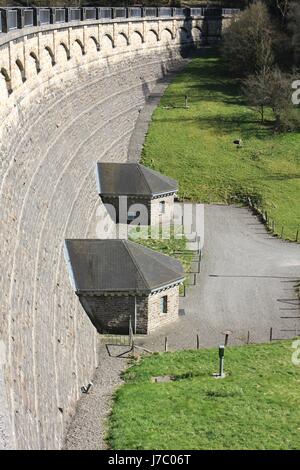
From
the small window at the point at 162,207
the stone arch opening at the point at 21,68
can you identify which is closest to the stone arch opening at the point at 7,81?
the stone arch opening at the point at 21,68

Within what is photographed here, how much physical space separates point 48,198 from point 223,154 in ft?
79.7

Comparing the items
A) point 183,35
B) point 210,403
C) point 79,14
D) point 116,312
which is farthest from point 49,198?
point 183,35

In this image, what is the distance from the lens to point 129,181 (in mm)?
42719

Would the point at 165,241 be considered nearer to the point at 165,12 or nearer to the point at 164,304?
the point at 164,304

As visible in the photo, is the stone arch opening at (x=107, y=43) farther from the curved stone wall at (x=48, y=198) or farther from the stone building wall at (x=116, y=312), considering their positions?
the stone building wall at (x=116, y=312)

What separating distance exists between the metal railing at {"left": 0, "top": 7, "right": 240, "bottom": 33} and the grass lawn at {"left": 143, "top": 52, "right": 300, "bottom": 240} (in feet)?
26.9

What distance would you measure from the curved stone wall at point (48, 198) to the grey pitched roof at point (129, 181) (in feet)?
3.22

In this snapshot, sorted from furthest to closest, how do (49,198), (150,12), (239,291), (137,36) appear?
(150,12)
(137,36)
(239,291)
(49,198)

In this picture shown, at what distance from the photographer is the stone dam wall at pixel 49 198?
67.7ft

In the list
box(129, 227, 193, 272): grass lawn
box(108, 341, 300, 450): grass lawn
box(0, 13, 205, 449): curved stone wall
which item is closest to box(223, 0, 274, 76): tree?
box(0, 13, 205, 449): curved stone wall

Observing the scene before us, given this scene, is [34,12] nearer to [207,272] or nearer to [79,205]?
[79,205]

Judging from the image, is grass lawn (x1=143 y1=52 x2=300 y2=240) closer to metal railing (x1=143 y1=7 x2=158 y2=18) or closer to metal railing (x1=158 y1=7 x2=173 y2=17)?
metal railing (x1=143 y1=7 x2=158 y2=18)

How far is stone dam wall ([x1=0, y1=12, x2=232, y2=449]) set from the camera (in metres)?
20.6

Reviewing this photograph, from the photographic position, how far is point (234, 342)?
3012cm
